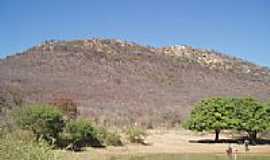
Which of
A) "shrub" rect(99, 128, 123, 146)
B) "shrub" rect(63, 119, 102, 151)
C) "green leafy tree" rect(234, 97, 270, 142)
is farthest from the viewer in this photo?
"green leafy tree" rect(234, 97, 270, 142)

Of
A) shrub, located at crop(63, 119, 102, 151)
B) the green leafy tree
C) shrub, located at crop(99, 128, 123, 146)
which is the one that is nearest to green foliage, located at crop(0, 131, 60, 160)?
shrub, located at crop(63, 119, 102, 151)

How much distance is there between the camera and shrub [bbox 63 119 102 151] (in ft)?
152

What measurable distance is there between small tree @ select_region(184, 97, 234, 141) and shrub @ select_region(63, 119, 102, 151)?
11643 millimetres

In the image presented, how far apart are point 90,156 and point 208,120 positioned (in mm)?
16893

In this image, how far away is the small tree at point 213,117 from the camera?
54.1 metres

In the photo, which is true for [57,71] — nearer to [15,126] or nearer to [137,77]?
[137,77]

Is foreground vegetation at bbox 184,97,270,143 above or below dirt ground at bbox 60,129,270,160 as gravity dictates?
above

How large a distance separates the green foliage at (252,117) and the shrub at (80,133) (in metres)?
14.5

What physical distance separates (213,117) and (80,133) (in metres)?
14.4

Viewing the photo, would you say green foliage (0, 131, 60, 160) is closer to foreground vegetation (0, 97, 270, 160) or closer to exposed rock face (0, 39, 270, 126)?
foreground vegetation (0, 97, 270, 160)

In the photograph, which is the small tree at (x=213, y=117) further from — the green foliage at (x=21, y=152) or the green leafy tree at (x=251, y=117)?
the green foliage at (x=21, y=152)

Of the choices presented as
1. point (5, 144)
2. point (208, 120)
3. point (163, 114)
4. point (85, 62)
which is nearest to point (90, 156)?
point (208, 120)

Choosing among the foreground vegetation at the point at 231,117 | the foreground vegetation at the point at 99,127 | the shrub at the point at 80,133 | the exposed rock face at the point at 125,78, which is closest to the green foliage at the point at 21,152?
the foreground vegetation at the point at 99,127

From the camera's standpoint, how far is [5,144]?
49.6 feet
